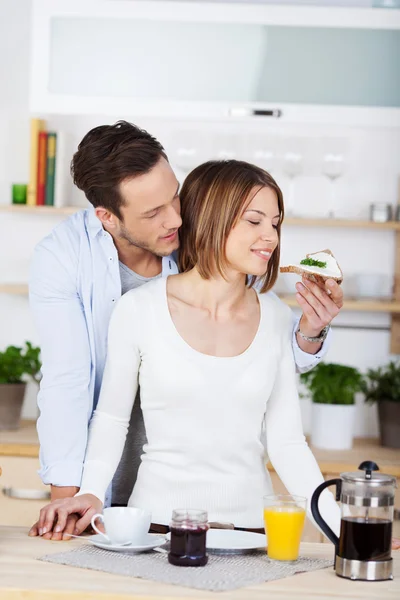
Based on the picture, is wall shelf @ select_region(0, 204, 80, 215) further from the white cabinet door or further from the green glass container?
the white cabinet door

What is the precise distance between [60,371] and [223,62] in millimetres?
1833

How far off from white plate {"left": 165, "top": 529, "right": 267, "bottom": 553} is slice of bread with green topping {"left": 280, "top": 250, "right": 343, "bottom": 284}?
0.59 meters

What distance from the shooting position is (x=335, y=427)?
11.8ft

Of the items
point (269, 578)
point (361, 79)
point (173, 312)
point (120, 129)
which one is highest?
point (361, 79)

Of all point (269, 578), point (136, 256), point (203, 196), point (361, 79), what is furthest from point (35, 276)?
point (361, 79)

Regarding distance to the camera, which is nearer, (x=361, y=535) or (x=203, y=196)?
(x=361, y=535)

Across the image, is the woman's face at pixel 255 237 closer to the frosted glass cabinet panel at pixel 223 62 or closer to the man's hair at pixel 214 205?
the man's hair at pixel 214 205

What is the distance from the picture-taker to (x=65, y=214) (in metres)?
3.99

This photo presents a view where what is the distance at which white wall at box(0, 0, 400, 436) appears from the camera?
4.00 meters

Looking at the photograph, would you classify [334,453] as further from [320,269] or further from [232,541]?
[232,541]

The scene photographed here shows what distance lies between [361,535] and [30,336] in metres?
2.70

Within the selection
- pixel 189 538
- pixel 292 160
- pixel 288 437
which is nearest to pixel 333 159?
pixel 292 160

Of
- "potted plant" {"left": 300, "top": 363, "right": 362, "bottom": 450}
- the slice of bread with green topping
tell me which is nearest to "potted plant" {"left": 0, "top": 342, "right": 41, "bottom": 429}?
"potted plant" {"left": 300, "top": 363, "right": 362, "bottom": 450}

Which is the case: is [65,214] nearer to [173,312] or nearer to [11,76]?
[11,76]
